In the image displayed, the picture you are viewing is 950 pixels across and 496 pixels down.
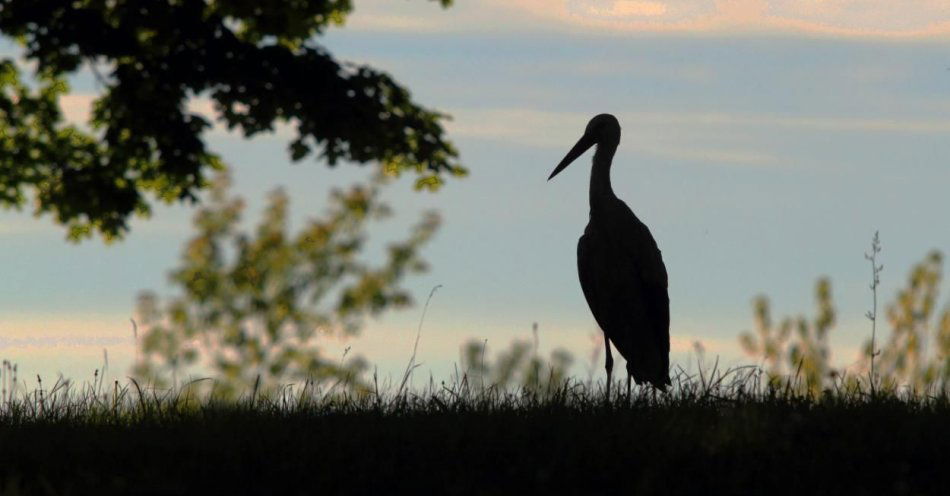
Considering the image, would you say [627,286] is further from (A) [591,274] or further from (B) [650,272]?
(A) [591,274]

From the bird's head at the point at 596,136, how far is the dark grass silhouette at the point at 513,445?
399 cm

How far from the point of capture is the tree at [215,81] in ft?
39.2

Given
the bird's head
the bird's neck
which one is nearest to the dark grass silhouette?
the bird's neck

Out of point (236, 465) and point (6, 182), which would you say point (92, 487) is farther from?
point (6, 182)

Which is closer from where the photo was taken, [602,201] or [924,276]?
[602,201]

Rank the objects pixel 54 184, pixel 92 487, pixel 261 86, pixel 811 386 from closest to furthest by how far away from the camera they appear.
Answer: pixel 92 487, pixel 811 386, pixel 261 86, pixel 54 184

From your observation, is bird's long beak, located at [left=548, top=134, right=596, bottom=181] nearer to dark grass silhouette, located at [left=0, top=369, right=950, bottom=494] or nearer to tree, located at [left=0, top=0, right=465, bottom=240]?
tree, located at [left=0, top=0, right=465, bottom=240]

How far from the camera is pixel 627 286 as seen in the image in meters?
12.0

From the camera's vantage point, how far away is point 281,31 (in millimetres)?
12078

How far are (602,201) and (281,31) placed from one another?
3.65 m

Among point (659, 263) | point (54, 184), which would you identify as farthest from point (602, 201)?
point (54, 184)

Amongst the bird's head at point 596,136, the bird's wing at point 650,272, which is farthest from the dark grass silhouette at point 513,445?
the bird's head at point 596,136

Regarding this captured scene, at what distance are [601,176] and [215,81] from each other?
13.2 ft

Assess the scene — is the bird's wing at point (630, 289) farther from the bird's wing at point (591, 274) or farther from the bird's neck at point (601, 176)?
Result: the bird's neck at point (601, 176)
